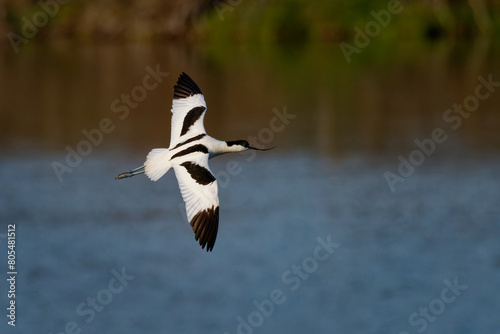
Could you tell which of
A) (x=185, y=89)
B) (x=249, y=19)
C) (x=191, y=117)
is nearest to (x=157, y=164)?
(x=191, y=117)

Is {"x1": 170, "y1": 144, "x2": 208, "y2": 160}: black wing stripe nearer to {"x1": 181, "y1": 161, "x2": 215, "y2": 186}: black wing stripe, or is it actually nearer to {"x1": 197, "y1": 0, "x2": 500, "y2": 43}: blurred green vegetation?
{"x1": 181, "y1": 161, "x2": 215, "y2": 186}: black wing stripe

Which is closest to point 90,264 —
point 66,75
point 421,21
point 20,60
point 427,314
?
point 427,314

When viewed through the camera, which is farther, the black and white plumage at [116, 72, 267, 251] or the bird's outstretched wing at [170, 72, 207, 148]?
the bird's outstretched wing at [170, 72, 207, 148]

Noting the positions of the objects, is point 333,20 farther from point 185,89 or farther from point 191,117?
point 191,117

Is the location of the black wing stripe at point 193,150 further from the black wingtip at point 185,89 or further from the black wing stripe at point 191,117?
the black wingtip at point 185,89

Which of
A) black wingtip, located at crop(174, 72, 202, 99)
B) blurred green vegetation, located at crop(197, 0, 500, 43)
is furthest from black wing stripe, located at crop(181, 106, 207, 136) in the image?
blurred green vegetation, located at crop(197, 0, 500, 43)

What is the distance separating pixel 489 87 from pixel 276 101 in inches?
242

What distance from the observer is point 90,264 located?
15.3 m

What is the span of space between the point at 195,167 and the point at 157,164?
11.0 inches

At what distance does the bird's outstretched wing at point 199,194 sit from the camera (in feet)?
24.8

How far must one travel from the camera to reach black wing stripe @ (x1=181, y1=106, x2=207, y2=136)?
8.45 meters

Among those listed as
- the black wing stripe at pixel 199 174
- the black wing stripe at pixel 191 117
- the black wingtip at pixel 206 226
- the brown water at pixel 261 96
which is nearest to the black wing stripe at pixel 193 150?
the black wing stripe at pixel 199 174

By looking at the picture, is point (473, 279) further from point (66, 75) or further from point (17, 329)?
point (66, 75)

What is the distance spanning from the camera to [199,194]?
306 inches
